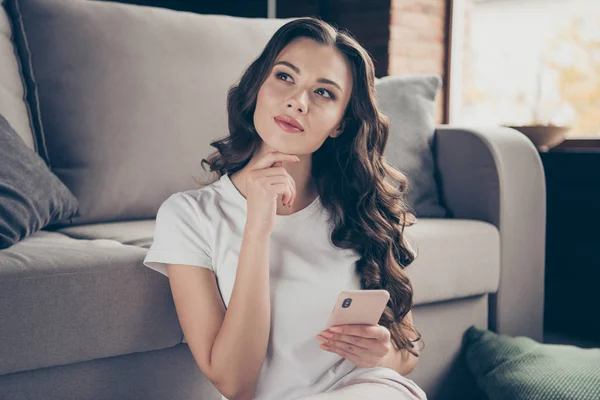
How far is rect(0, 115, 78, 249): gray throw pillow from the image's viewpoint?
4.83 feet

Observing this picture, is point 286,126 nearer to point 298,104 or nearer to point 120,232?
point 298,104

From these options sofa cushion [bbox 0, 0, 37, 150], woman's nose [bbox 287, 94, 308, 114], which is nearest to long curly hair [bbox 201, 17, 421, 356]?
woman's nose [bbox 287, 94, 308, 114]

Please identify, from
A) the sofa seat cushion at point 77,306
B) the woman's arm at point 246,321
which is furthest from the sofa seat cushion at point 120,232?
the woman's arm at point 246,321

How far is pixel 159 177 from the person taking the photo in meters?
1.99

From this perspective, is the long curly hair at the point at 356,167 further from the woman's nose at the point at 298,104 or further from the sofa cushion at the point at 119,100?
the sofa cushion at the point at 119,100

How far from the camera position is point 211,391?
1530 mm

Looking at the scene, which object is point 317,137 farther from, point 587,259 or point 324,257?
point 587,259

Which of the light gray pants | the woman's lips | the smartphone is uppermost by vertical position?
the woman's lips

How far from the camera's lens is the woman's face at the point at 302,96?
3.98 feet

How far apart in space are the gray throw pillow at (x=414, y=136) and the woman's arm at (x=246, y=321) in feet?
3.60

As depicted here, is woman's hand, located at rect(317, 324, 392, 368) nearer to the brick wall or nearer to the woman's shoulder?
the woman's shoulder

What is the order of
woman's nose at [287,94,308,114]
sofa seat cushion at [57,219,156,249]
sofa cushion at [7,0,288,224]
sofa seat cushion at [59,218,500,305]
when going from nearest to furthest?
woman's nose at [287,94,308,114]
sofa seat cushion at [57,219,156,249]
sofa seat cushion at [59,218,500,305]
sofa cushion at [7,0,288,224]

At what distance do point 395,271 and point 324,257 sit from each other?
0.17 metres

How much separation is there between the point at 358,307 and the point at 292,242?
8.5 inches
